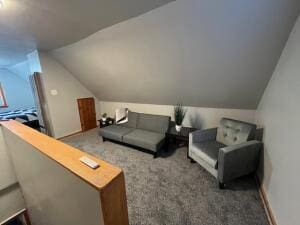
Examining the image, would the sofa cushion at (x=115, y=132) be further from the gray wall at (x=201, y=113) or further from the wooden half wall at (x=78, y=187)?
the wooden half wall at (x=78, y=187)

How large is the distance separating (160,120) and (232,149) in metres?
1.62

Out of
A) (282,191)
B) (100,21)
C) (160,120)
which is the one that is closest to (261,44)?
(282,191)

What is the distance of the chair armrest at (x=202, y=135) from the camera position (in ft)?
7.65

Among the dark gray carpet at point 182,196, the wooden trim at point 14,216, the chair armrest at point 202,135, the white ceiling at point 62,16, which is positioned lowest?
the wooden trim at point 14,216

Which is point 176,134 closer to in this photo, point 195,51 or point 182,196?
point 182,196

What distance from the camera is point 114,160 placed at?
268cm

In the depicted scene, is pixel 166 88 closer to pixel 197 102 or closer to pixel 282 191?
pixel 197 102

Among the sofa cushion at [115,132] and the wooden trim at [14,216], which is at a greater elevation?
the sofa cushion at [115,132]

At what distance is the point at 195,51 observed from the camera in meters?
1.88

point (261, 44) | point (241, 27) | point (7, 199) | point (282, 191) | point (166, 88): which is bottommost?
point (7, 199)

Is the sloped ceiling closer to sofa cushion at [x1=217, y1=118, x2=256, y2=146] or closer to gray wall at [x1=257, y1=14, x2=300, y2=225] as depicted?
gray wall at [x1=257, y1=14, x2=300, y2=225]

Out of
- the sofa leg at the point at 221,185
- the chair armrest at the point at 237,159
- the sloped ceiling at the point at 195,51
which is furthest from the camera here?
the sofa leg at the point at 221,185

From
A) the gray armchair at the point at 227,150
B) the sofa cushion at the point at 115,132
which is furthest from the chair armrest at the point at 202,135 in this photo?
the sofa cushion at the point at 115,132

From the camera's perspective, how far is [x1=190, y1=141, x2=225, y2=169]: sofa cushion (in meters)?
1.91
